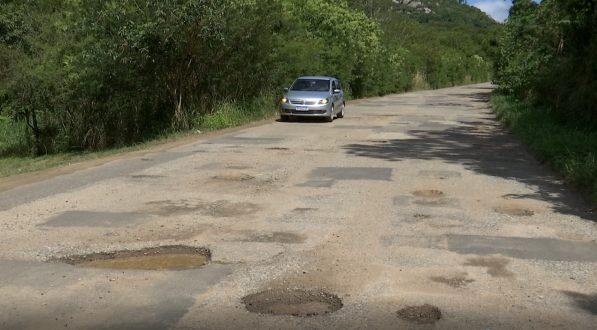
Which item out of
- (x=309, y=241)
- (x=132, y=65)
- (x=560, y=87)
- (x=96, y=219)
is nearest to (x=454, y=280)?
(x=309, y=241)

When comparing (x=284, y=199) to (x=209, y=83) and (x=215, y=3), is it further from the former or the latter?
(x=209, y=83)

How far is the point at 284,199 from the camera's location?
923 cm

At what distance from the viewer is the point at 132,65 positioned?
2152cm

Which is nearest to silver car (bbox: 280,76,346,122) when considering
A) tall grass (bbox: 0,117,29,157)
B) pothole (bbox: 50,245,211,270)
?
tall grass (bbox: 0,117,29,157)

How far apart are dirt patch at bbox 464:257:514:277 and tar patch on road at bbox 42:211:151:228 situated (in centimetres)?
385

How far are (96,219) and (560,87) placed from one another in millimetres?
15079

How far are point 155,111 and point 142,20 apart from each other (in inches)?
197

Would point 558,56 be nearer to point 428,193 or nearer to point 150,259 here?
point 428,193

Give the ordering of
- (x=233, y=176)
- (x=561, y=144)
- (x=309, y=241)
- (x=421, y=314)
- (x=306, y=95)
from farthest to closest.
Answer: (x=306, y=95)
(x=561, y=144)
(x=233, y=176)
(x=309, y=241)
(x=421, y=314)

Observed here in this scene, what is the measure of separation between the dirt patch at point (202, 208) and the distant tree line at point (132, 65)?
1154 centimetres

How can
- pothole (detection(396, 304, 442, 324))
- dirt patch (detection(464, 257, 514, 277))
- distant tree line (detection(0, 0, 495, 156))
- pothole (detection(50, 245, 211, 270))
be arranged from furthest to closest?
distant tree line (detection(0, 0, 495, 156))
pothole (detection(50, 245, 211, 270))
dirt patch (detection(464, 257, 514, 277))
pothole (detection(396, 304, 442, 324))

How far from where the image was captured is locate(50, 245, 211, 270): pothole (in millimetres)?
6148

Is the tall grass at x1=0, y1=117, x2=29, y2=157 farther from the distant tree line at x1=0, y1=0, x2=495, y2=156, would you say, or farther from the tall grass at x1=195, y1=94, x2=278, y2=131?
the tall grass at x1=195, y1=94, x2=278, y2=131

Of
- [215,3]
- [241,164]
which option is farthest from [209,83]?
[241,164]
